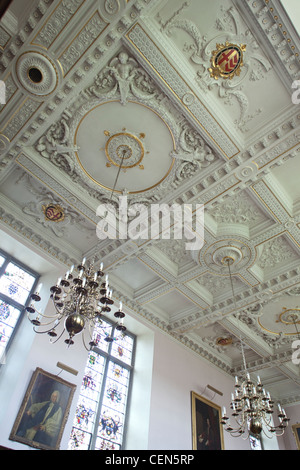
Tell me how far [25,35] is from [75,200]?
3333mm

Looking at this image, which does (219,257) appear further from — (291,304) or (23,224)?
(23,224)

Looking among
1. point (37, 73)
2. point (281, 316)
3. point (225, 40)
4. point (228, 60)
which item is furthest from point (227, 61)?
point (281, 316)

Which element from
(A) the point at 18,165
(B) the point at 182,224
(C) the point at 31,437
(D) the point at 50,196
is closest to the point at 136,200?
(B) the point at 182,224

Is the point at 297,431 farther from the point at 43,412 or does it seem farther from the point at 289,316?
the point at 43,412

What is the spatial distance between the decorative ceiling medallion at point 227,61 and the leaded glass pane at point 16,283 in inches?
244

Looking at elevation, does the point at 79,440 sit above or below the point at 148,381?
below

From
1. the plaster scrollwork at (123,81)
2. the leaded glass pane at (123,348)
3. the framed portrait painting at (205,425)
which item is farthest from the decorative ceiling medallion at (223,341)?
the plaster scrollwork at (123,81)

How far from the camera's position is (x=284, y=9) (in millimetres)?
4691

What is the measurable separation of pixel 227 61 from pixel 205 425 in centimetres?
995

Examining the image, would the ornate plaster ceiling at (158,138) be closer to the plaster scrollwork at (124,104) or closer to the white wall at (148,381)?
the plaster scrollwork at (124,104)

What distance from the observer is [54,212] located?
310 inches

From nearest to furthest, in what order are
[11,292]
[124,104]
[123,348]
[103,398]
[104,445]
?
[124,104]
[11,292]
[104,445]
[103,398]
[123,348]

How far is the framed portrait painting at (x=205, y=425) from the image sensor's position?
9.88m

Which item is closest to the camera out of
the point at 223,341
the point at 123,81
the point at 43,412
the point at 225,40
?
the point at 225,40
